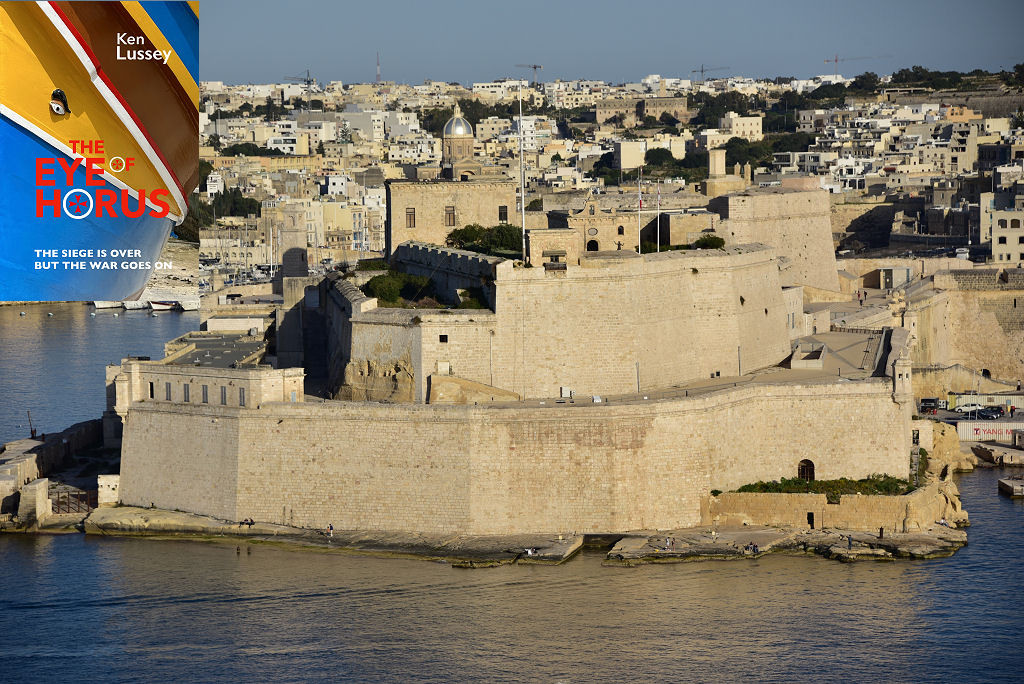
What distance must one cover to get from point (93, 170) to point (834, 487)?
50.5ft

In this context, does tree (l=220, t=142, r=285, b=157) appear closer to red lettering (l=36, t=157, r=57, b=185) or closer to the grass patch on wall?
the grass patch on wall

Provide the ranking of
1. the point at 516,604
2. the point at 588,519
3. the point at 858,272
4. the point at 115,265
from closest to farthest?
the point at 115,265 → the point at 516,604 → the point at 588,519 → the point at 858,272

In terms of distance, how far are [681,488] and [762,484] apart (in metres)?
1.39

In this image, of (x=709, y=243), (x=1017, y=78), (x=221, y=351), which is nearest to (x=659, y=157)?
(x=1017, y=78)

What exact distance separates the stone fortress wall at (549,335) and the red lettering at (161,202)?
13.6 meters

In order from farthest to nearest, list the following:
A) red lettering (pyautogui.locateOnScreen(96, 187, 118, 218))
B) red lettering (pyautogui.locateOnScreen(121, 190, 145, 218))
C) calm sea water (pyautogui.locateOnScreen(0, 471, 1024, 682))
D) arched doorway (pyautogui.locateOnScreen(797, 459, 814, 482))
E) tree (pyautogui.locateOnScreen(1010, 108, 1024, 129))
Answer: tree (pyautogui.locateOnScreen(1010, 108, 1024, 129))
arched doorway (pyautogui.locateOnScreen(797, 459, 814, 482))
calm sea water (pyautogui.locateOnScreen(0, 471, 1024, 682))
red lettering (pyautogui.locateOnScreen(121, 190, 145, 218))
red lettering (pyautogui.locateOnScreen(96, 187, 118, 218))

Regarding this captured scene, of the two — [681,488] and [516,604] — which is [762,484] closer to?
[681,488]

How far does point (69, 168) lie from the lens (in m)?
11.4

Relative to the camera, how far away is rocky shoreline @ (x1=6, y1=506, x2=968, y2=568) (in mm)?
22875

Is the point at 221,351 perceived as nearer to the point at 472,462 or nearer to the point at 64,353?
the point at 472,462

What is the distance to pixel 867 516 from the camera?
2403cm

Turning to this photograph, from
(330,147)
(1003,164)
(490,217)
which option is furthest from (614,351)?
(330,147)

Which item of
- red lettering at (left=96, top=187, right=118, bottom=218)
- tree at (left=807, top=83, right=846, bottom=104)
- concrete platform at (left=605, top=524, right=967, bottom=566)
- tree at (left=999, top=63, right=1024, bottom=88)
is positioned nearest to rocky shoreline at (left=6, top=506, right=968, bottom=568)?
concrete platform at (left=605, top=524, right=967, bottom=566)

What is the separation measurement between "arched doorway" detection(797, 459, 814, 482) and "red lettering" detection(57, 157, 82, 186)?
1560cm
